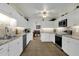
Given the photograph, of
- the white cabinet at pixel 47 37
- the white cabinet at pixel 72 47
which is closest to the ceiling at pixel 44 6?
the white cabinet at pixel 72 47

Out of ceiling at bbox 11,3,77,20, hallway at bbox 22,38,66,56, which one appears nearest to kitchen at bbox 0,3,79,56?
ceiling at bbox 11,3,77,20

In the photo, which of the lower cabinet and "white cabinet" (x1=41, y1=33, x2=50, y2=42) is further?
"white cabinet" (x1=41, y1=33, x2=50, y2=42)

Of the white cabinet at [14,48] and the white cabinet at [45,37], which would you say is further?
the white cabinet at [45,37]

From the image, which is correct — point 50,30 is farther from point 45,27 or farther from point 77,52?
point 77,52

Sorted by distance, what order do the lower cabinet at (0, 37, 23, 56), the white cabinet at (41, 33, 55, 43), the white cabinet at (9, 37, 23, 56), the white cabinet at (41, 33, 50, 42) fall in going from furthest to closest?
the white cabinet at (41, 33, 50, 42), the white cabinet at (41, 33, 55, 43), the white cabinet at (9, 37, 23, 56), the lower cabinet at (0, 37, 23, 56)

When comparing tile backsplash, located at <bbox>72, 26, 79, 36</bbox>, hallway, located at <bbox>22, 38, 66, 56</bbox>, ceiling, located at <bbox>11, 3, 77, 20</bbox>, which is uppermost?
ceiling, located at <bbox>11, 3, 77, 20</bbox>

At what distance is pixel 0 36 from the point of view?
12.5 feet

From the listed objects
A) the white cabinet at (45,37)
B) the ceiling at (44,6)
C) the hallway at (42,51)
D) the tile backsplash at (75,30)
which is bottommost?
the hallway at (42,51)

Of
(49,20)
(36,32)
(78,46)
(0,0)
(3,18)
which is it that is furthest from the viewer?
(36,32)

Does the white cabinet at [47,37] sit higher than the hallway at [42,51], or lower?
higher

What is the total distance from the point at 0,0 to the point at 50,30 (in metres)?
10.0

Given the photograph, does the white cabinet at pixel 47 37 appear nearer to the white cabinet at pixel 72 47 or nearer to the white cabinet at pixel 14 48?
the white cabinet at pixel 72 47

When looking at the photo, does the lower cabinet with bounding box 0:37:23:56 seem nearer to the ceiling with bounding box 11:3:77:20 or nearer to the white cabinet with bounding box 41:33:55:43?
the ceiling with bounding box 11:3:77:20

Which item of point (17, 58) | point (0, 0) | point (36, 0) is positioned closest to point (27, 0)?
point (36, 0)
